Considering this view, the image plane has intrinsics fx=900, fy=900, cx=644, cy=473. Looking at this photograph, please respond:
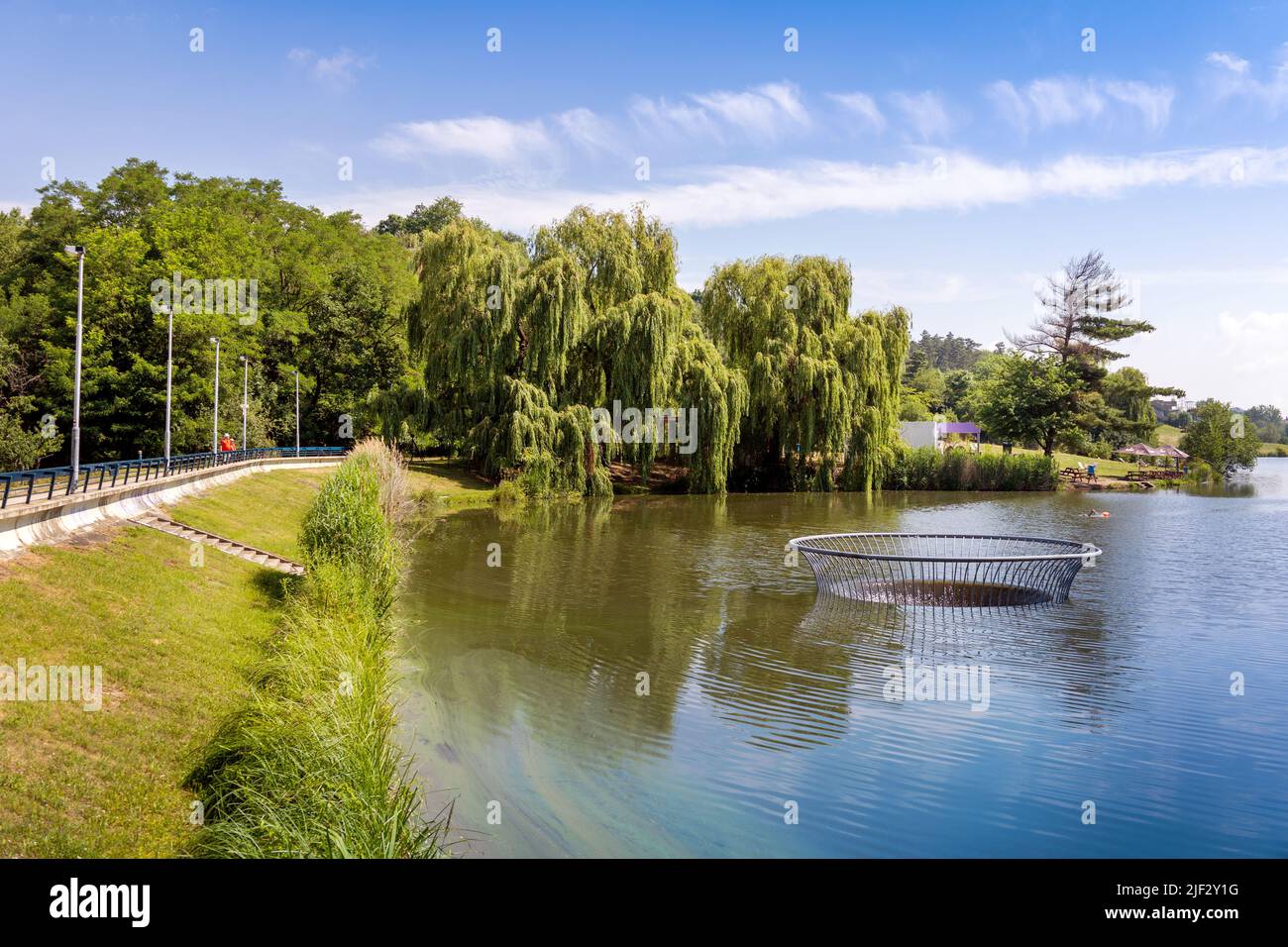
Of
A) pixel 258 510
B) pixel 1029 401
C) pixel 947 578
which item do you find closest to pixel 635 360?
pixel 258 510

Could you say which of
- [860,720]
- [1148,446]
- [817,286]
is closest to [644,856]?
[860,720]

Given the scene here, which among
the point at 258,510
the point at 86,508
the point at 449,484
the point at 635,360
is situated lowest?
the point at 258,510

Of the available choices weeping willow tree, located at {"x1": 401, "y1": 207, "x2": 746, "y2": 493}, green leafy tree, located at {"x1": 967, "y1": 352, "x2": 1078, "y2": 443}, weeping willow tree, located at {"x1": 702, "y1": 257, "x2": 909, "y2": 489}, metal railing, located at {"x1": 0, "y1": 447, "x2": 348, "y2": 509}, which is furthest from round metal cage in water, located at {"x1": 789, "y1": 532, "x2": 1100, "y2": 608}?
green leafy tree, located at {"x1": 967, "y1": 352, "x2": 1078, "y2": 443}

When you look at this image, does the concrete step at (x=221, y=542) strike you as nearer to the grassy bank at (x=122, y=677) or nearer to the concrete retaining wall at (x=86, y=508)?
the concrete retaining wall at (x=86, y=508)

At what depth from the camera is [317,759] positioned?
28.2ft

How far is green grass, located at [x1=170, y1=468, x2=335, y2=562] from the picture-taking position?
82.7 feet

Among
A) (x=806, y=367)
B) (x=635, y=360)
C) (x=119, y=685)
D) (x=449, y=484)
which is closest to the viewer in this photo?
(x=119, y=685)

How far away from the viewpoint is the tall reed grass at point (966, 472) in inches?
2186

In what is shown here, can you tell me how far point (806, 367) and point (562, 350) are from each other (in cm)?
1321

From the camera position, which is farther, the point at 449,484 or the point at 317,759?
the point at 449,484

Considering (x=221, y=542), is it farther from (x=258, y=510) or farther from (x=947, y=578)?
(x=947, y=578)

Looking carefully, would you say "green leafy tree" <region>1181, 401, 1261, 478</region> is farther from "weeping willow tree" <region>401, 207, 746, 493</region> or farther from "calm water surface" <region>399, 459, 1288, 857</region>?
"calm water surface" <region>399, 459, 1288, 857</region>

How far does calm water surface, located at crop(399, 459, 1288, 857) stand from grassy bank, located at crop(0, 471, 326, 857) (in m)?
2.74
